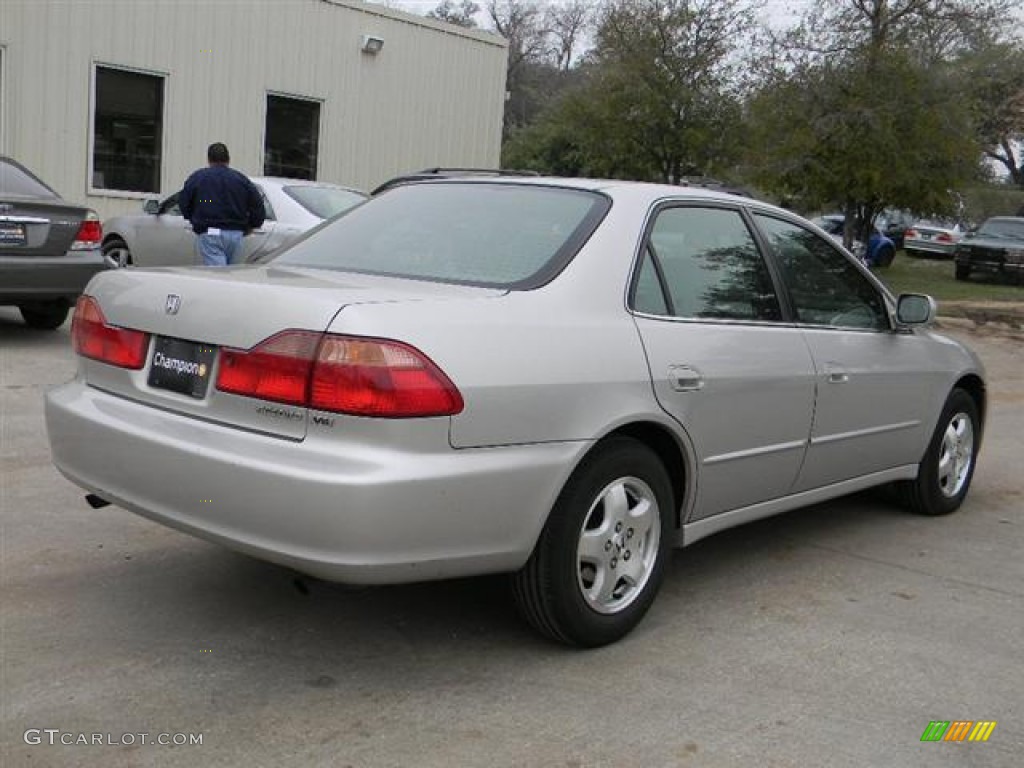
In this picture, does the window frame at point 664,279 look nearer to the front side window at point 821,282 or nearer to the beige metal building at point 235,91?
the front side window at point 821,282

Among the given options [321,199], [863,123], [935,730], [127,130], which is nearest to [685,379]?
[935,730]

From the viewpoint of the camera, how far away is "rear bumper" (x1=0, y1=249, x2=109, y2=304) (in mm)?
8258

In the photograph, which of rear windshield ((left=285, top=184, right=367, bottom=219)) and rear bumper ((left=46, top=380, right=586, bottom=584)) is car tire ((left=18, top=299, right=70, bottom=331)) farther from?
rear bumper ((left=46, top=380, right=586, bottom=584))

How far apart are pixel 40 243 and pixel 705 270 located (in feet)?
20.1

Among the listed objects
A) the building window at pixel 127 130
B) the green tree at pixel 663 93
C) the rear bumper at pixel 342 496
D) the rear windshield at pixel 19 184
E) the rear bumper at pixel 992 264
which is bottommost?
the rear bumper at pixel 342 496

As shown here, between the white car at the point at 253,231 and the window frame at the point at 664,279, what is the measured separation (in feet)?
18.1

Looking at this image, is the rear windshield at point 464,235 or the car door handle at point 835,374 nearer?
the rear windshield at point 464,235

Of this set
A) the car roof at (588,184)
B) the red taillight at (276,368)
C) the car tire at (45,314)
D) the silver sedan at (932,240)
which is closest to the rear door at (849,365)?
the car roof at (588,184)

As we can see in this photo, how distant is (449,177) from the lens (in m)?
4.63

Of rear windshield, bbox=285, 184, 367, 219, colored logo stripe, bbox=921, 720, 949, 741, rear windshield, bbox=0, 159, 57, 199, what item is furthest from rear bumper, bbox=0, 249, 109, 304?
colored logo stripe, bbox=921, 720, 949, 741

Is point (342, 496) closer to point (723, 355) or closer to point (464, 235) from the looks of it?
point (464, 235)

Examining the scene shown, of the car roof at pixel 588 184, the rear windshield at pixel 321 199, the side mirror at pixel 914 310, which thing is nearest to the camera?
the car roof at pixel 588 184

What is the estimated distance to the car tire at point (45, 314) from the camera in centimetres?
946

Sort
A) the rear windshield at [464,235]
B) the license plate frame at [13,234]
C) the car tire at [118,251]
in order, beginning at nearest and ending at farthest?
the rear windshield at [464,235], the license plate frame at [13,234], the car tire at [118,251]
